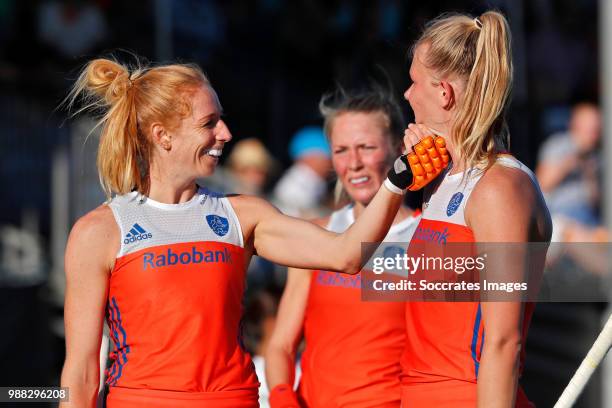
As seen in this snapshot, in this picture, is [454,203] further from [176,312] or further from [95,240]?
[95,240]

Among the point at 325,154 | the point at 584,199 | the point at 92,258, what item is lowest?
the point at 92,258

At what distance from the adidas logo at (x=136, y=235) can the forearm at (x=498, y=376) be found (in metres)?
1.17

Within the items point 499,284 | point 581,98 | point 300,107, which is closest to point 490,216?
point 499,284

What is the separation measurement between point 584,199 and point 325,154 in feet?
7.37

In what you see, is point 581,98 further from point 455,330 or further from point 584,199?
point 455,330

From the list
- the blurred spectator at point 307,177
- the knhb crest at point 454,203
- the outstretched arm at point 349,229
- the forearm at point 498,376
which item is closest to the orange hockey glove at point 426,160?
the outstretched arm at point 349,229

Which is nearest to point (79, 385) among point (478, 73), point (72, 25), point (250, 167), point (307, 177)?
point (478, 73)

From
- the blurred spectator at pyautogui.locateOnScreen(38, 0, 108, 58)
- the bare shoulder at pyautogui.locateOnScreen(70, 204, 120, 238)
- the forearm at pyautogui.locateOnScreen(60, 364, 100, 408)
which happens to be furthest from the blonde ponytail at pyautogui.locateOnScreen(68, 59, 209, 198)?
the blurred spectator at pyautogui.locateOnScreen(38, 0, 108, 58)

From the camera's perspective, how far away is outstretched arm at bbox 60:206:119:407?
3.26 meters

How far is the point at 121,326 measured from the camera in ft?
10.9

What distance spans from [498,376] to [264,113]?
30.9 feet

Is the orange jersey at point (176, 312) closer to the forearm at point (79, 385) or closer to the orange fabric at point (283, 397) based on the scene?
the forearm at point (79, 385)

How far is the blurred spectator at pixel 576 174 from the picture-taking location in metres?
7.45

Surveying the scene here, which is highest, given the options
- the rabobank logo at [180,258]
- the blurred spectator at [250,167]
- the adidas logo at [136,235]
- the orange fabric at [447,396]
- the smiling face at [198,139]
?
the blurred spectator at [250,167]
